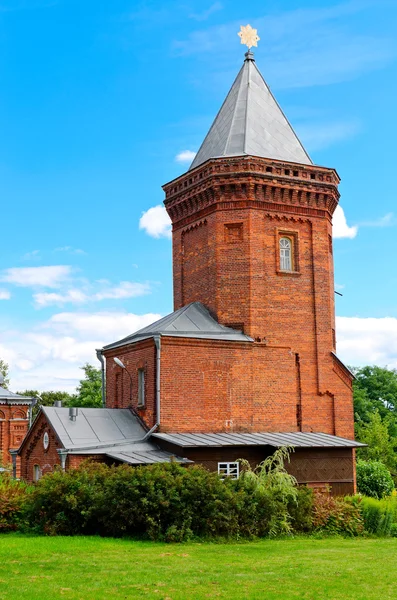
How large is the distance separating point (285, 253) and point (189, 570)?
15.1 meters

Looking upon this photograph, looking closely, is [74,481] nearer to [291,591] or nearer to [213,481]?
[213,481]

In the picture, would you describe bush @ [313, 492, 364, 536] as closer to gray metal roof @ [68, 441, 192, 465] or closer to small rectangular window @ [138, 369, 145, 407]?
gray metal roof @ [68, 441, 192, 465]

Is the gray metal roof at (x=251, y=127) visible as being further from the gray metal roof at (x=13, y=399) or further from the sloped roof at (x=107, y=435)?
the gray metal roof at (x=13, y=399)

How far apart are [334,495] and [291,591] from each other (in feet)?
37.1

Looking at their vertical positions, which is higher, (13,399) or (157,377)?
(13,399)

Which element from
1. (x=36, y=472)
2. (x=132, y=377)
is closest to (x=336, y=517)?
(x=132, y=377)

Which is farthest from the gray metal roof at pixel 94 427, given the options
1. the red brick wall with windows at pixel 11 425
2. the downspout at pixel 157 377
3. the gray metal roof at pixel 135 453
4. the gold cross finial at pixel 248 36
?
the red brick wall with windows at pixel 11 425

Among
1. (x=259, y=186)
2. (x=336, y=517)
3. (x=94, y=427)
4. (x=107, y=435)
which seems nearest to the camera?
(x=336, y=517)

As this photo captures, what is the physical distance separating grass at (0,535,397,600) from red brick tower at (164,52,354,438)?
366 inches

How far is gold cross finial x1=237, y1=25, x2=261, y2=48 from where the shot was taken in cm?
2912

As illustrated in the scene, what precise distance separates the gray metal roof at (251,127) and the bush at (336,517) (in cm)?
1277

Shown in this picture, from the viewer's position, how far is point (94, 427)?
881 inches

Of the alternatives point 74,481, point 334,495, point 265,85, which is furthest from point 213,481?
point 265,85

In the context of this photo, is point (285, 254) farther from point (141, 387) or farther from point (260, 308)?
point (141, 387)
